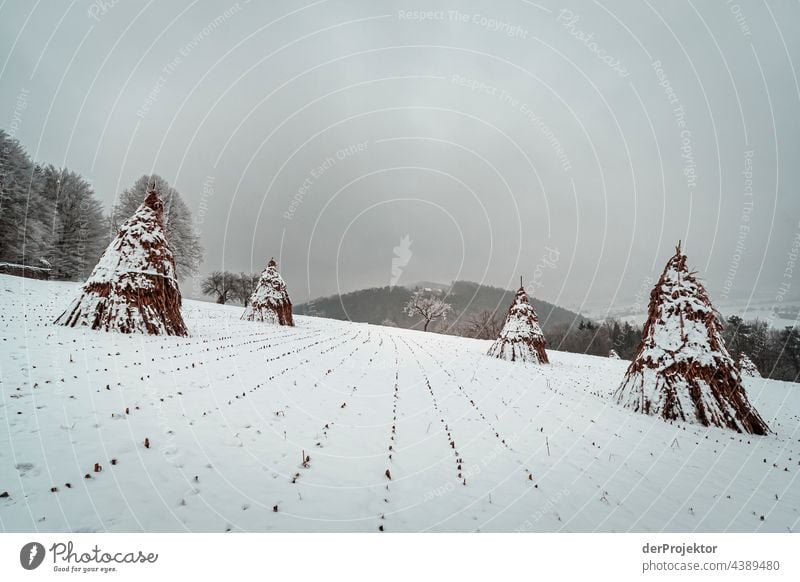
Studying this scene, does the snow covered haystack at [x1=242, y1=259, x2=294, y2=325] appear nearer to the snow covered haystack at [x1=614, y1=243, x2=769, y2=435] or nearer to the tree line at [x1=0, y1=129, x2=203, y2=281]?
the tree line at [x1=0, y1=129, x2=203, y2=281]

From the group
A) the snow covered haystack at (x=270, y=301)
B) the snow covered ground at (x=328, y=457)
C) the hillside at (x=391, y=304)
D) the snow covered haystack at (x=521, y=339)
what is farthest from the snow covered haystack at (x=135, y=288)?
the hillside at (x=391, y=304)

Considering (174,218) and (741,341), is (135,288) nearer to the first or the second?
(174,218)

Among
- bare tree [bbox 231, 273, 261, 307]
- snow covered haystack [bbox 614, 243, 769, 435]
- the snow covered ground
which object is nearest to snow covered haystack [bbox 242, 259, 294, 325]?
the snow covered ground

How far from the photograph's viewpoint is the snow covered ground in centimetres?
301

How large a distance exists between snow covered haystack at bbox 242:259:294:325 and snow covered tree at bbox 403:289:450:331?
108ft

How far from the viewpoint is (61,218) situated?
93.6 ft

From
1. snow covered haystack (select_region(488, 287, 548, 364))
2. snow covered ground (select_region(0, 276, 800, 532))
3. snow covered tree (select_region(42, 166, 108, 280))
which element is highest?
snow covered tree (select_region(42, 166, 108, 280))

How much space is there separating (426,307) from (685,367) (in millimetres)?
48069

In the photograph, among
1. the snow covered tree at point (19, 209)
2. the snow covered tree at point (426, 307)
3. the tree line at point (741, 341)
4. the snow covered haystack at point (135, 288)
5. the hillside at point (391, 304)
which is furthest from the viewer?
the hillside at point (391, 304)

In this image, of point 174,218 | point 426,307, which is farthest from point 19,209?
point 426,307

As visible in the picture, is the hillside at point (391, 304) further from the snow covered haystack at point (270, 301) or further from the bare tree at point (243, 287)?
the snow covered haystack at point (270, 301)

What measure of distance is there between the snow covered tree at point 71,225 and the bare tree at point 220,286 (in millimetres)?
20231

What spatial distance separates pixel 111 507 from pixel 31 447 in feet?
5.91

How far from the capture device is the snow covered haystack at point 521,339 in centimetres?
1730
